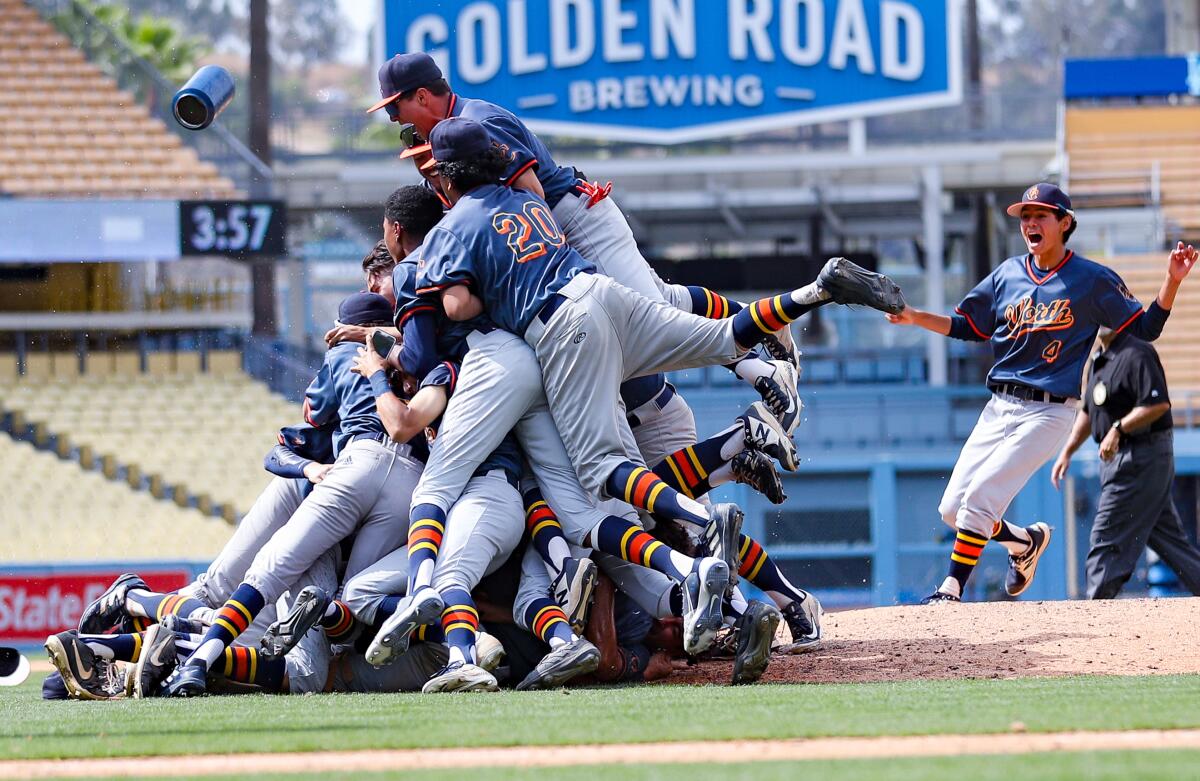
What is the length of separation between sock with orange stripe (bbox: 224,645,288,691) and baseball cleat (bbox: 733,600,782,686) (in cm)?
173

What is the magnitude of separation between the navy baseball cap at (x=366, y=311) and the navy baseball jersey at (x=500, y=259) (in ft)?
2.31

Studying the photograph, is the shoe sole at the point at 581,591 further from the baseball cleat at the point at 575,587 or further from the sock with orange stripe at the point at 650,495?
the sock with orange stripe at the point at 650,495

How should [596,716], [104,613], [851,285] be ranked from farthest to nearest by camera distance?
[104,613] < [851,285] < [596,716]

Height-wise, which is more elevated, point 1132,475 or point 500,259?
point 500,259

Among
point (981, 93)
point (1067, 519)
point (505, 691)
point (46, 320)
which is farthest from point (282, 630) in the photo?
point (981, 93)

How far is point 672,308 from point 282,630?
186cm

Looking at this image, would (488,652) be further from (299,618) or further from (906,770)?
(906,770)

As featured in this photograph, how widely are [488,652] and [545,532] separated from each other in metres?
0.52

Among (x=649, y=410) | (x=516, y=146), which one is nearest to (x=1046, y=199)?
(x=649, y=410)

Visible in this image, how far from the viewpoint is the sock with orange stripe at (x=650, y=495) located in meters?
5.56

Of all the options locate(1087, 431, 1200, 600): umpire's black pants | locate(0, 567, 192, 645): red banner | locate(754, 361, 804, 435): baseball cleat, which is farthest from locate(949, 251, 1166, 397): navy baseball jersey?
locate(0, 567, 192, 645): red banner

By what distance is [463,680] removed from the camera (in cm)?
554

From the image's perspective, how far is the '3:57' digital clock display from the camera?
1877cm

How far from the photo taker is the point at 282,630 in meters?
5.55
